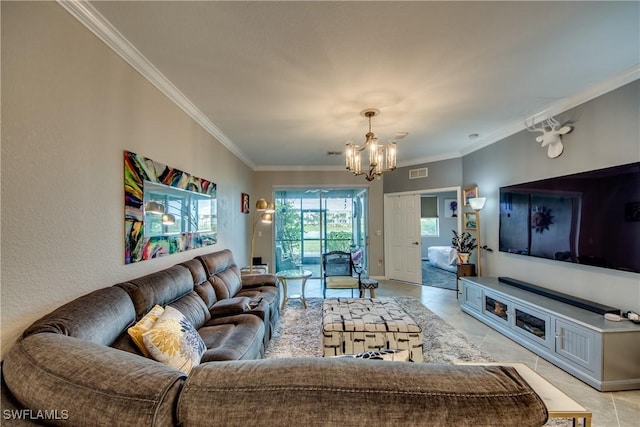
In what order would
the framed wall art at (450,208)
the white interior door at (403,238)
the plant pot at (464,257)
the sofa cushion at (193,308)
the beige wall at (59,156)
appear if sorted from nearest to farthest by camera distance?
the beige wall at (59,156)
the sofa cushion at (193,308)
the plant pot at (464,257)
the white interior door at (403,238)
the framed wall art at (450,208)

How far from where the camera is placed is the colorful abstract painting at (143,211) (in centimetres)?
192

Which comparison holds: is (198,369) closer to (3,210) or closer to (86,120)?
(3,210)

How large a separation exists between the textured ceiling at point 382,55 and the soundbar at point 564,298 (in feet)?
6.21

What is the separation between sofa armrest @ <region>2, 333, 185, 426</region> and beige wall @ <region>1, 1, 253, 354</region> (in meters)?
0.50

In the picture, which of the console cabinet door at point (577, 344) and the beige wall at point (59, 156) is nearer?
the beige wall at point (59, 156)

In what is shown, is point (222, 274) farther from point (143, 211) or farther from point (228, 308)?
point (143, 211)

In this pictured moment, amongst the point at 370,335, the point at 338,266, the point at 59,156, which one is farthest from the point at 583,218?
the point at 59,156

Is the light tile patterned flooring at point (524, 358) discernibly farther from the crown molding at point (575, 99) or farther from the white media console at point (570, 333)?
the crown molding at point (575, 99)

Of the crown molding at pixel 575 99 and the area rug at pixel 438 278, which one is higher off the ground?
the crown molding at pixel 575 99

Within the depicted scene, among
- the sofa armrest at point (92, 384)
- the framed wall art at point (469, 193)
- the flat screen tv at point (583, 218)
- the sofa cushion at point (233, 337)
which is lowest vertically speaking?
the sofa cushion at point (233, 337)

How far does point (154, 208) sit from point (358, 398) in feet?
7.38

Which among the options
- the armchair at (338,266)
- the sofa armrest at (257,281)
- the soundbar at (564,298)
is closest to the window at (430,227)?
the armchair at (338,266)

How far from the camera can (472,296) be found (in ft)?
12.3

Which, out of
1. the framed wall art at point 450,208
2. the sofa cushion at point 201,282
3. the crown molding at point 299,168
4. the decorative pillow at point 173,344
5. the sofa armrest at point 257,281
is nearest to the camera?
the decorative pillow at point 173,344
